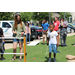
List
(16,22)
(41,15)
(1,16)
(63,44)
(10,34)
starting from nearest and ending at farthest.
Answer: (16,22), (63,44), (10,34), (1,16), (41,15)

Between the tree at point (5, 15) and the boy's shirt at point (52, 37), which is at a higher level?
the tree at point (5, 15)

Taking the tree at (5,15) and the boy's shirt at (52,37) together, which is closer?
the boy's shirt at (52,37)

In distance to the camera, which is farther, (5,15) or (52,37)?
(5,15)

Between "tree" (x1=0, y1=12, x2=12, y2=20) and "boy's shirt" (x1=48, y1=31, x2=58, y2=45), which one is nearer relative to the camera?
"boy's shirt" (x1=48, y1=31, x2=58, y2=45)

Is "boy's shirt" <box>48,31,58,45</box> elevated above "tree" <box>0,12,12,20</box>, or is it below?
→ below

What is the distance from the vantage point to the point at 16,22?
6.77m

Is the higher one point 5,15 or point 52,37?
point 5,15
